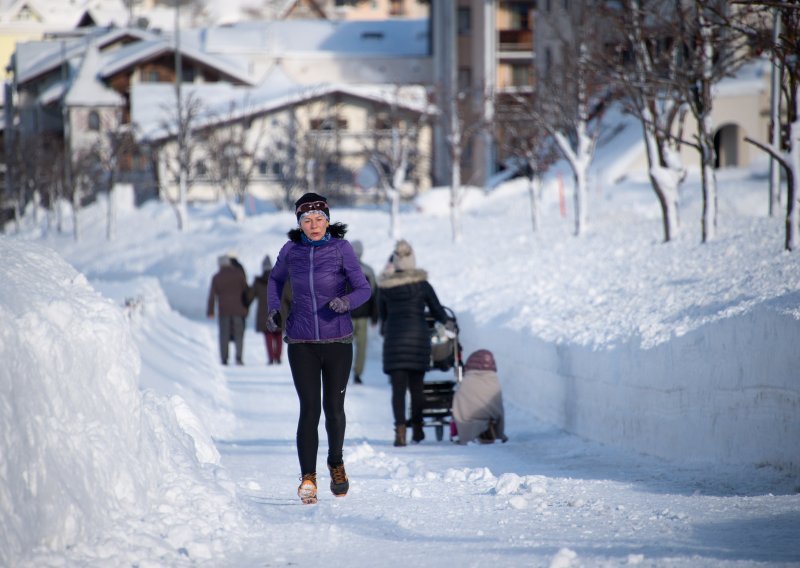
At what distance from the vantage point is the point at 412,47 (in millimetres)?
72125

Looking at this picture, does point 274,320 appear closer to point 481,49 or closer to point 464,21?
point 481,49

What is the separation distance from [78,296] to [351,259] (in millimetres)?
1531

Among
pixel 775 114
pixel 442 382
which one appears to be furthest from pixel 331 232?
pixel 775 114

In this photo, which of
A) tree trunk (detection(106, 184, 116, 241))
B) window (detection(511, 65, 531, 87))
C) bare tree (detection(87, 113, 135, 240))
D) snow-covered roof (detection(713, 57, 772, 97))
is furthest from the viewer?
window (detection(511, 65, 531, 87))

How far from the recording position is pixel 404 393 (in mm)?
10711

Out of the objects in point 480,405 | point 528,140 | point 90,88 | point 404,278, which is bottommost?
point 480,405

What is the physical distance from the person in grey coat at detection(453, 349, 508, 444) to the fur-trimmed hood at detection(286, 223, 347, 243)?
3846 mm

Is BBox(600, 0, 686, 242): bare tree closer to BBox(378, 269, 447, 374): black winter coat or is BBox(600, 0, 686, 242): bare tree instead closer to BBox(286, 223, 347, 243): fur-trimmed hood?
BBox(378, 269, 447, 374): black winter coat

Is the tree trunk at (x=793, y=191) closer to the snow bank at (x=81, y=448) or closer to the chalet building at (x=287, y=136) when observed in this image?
the snow bank at (x=81, y=448)

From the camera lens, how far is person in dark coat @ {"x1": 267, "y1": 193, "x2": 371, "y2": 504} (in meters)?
6.79

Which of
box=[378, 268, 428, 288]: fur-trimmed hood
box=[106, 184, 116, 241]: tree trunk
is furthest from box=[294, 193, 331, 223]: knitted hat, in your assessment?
box=[106, 184, 116, 241]: tree trunk

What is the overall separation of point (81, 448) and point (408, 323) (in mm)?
5309

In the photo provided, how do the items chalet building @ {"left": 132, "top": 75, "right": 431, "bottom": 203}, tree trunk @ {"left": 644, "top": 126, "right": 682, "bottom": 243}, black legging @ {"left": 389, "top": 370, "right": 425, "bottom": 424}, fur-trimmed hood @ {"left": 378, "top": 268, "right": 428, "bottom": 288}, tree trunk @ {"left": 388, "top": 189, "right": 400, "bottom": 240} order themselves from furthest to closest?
chalet building @ {"left": 132, "top": 75, "right": 431, "bottom": 203} < tree trunk @ {"left": 388, "top": 189, "right": 400, "bottom": 240} < tree trunk @ {"left": 644, "top": 126, "right": 682, "bottom": 243} < fur-trimmed hood @ {"left": 378, "top": 268, "right": 428, "bottom": 288} < black legging @ {"left": 389, "top": 370, "right": 425, "bottom": 424}

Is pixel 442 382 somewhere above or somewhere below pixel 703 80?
below
